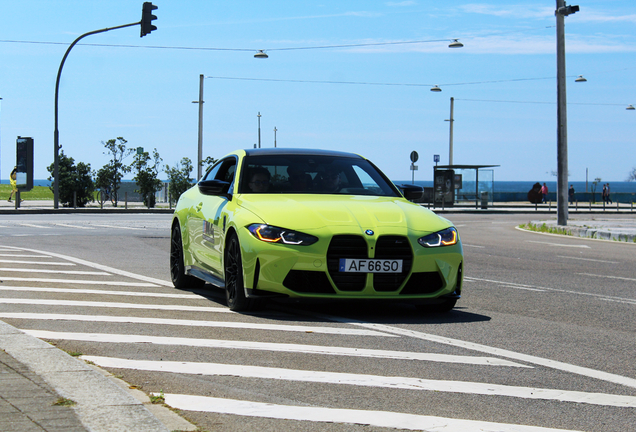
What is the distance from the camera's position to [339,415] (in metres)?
4.16

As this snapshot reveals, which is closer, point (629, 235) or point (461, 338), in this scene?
point (461, 338)

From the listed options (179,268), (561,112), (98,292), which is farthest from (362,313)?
(561,112)

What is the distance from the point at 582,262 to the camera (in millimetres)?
13977

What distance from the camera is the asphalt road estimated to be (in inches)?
167

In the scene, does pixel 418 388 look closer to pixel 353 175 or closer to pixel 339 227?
pixel 339 227

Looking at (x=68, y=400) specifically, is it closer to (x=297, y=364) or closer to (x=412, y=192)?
(x=297, y=364)

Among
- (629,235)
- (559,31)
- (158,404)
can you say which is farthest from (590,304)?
(559,31)

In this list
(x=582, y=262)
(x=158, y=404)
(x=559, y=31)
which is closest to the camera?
(x=158, y=404)

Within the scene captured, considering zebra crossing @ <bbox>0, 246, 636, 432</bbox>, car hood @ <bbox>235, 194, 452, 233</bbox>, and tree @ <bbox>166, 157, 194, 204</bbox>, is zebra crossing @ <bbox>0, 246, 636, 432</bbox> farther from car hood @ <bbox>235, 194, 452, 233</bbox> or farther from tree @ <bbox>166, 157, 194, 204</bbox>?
tree @ <bbox>166, 157, 194, 204</bbox>

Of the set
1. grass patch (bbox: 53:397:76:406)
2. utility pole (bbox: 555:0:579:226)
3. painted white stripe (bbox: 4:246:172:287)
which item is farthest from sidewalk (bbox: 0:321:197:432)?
utility pole (bbox: 555:0:579:226)

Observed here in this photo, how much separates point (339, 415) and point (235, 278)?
135 inches

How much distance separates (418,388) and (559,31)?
22.0 meters

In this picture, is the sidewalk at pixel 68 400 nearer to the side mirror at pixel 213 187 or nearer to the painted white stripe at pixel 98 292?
the side mirror at pixel 213 187

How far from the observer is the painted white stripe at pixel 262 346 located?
5.58 m
